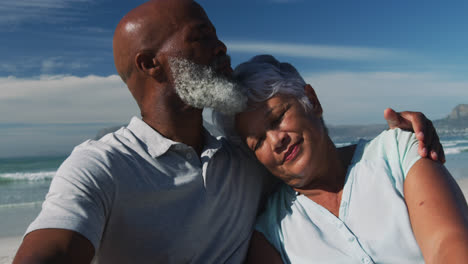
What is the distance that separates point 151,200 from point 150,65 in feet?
2.51

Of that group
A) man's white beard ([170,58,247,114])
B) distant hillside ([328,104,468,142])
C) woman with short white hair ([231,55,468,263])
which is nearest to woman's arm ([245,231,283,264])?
woman with short white hair ([231,55,468,263])

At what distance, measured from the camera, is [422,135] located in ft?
7.13

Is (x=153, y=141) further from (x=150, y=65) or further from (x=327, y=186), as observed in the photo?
(x=327, y=186)

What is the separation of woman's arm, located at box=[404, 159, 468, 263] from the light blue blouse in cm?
8

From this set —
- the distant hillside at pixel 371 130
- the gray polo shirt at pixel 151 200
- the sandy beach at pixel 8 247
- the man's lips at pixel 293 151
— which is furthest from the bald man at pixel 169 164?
the distant hillside at pixel 371 130

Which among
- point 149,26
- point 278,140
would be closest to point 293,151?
point 278,140

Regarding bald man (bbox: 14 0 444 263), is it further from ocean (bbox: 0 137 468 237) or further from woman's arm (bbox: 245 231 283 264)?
ocean (bbox: 0 137 468 237)

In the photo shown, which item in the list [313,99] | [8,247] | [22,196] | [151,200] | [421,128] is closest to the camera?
[151,200]

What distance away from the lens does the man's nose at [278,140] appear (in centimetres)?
234

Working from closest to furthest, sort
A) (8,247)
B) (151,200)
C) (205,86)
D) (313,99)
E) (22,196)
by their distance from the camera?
(151,200)
(205,86)
(313,99)
(8,247)
(22,196)

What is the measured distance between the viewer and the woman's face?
235cm

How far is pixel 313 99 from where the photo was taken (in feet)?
8.19

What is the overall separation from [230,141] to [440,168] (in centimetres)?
122

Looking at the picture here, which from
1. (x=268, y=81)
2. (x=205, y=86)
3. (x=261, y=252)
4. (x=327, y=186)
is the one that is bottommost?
(x=261, y=252)
